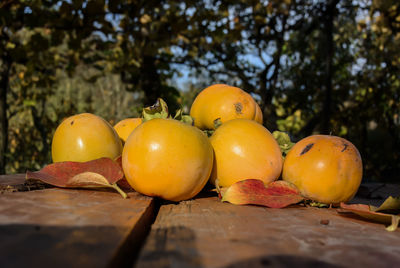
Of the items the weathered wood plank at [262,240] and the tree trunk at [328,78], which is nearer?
the weathered wood plank at [262,240]

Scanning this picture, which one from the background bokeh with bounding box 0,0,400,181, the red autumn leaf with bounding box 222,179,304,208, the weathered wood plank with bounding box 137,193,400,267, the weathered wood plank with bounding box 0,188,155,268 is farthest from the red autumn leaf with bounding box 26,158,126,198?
the background bokeh with bounding box 0,0,400,181

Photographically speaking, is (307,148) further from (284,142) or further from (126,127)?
(126,127)

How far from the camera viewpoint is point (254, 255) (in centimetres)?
53

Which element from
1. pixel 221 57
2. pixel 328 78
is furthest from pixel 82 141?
pixel 221 57

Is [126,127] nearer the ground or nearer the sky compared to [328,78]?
nearer the ground

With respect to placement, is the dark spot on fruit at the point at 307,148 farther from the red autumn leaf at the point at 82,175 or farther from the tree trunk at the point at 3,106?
the tree trunk at the point at 3,106

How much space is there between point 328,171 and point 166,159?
0.53 metres

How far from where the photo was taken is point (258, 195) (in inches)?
40.3

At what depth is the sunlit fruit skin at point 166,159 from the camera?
959mm

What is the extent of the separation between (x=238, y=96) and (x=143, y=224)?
791mm

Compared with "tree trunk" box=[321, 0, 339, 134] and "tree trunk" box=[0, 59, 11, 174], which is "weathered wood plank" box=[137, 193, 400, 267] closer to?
"tree trunk" box=[321, 0, 339, 134]

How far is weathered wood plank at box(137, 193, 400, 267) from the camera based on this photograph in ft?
1.68

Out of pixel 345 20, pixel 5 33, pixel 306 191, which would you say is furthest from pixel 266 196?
pixel 345 20

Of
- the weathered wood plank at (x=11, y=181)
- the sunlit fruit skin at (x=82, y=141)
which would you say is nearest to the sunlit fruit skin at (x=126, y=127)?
the sunlit fruit skin at (x=82, y=141)
